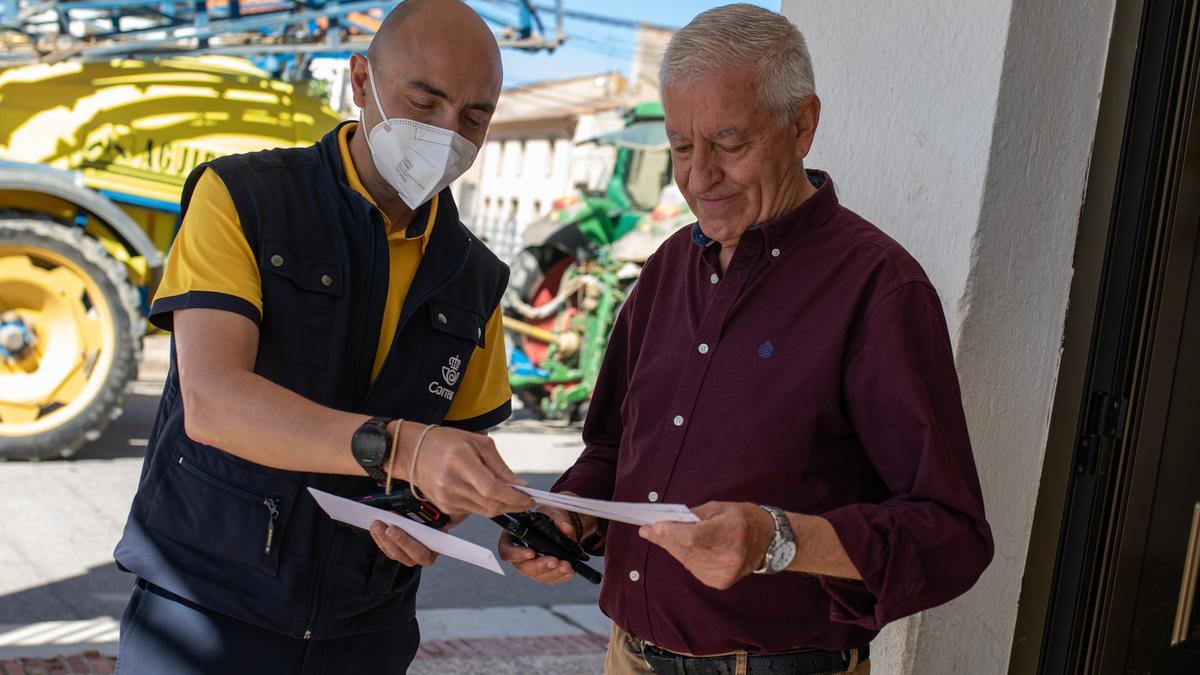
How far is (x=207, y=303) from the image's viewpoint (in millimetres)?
1752

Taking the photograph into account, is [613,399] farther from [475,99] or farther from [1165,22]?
[1165,22]

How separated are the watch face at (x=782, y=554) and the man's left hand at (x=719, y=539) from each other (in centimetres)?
2

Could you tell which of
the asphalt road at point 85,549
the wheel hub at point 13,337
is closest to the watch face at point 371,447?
the asphalt road at point 85,549

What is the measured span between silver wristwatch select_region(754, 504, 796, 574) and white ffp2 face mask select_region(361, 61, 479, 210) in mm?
865

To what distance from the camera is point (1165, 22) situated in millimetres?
2211

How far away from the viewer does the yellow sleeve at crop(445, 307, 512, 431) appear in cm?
222

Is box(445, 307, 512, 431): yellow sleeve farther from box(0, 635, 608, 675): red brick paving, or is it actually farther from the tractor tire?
the tractor tire

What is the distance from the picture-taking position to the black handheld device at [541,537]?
1903mm

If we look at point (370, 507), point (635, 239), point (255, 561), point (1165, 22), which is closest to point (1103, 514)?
point (1165, 22)

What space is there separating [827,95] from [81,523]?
485 cm

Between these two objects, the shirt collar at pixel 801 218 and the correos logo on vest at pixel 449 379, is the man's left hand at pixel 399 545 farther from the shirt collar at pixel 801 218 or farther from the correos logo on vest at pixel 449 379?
the shirt collar at pixel 801 218

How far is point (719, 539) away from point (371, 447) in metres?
0.49

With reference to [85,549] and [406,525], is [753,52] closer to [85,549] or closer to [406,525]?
[406,525]

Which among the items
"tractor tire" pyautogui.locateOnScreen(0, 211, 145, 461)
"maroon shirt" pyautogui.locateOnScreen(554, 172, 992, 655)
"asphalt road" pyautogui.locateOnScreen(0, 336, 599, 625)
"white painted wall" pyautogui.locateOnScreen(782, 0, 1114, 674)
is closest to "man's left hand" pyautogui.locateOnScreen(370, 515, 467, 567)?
"maroon shirt" pyautogui.locateOnScreen(554, 172, 992, 655)
